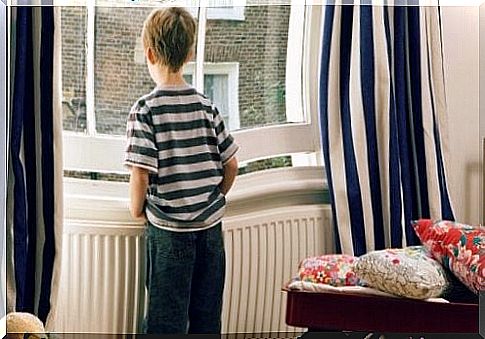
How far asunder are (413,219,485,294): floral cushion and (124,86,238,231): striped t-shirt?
2.35 feet

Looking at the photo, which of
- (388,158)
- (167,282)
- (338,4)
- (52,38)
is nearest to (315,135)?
(388,158)

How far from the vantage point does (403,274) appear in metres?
2.76

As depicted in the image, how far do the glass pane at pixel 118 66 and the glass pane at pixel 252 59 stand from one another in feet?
0.74

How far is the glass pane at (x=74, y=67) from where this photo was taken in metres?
2.88

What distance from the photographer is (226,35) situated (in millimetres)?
2920

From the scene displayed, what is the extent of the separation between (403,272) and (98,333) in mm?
1043

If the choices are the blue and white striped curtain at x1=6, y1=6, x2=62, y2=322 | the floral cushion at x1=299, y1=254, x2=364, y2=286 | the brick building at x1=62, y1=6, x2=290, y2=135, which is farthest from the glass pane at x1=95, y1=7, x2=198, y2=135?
the floral cushion at x1=299, y1=254, x2=364, y2=286

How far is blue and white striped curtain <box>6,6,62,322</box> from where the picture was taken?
113 inches

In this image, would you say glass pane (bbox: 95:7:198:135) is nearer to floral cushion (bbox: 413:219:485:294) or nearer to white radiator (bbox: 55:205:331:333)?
white radiator (bbox: 55:205:331:333)

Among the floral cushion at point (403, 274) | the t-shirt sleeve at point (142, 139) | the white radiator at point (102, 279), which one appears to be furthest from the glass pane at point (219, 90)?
the floral cushion at point (403, 274)

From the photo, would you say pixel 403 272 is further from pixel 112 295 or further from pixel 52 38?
pixel 52 38

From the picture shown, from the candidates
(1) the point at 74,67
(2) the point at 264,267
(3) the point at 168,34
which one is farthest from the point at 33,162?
(2) the point at 264,267

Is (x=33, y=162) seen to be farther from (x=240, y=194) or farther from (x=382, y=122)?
(x=382, y=122)

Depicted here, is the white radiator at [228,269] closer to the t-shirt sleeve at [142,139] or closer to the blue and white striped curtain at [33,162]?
the blue and white striped curtain at [33,162]
